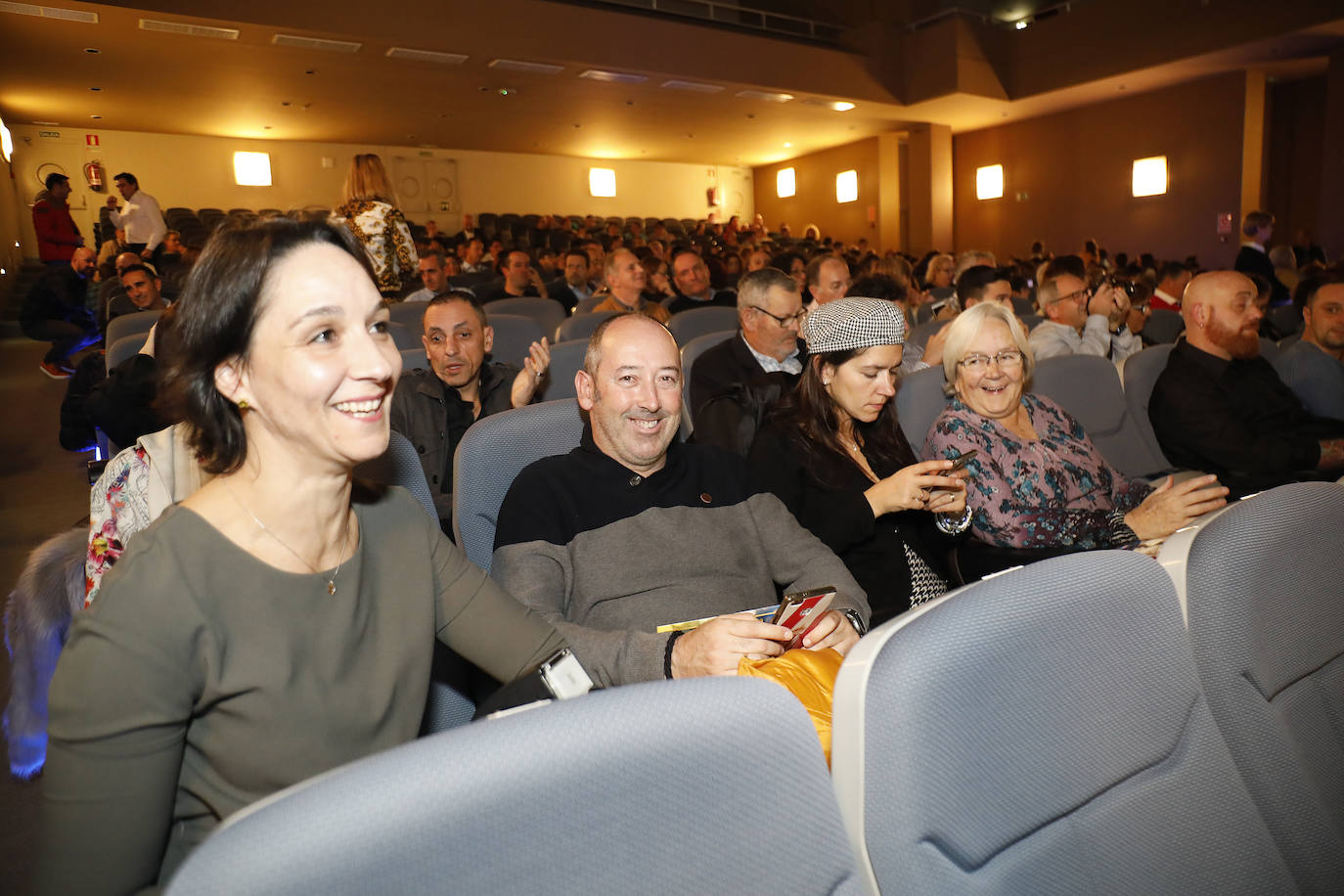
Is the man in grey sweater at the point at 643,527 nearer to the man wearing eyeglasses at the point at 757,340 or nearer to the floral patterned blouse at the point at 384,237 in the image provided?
the man wearing eyeglasses at the point at 757,340

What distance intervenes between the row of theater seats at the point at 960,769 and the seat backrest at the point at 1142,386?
2175mm

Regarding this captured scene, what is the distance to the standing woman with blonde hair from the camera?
13.4 ft

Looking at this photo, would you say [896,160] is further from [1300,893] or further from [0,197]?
[1300,893]

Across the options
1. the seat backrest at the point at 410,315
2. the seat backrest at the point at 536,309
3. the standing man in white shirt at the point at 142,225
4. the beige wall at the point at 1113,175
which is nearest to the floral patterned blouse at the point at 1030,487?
the seat backrest at the point at 410,315

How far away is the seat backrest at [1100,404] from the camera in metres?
2.95

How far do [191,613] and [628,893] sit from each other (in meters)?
0.60

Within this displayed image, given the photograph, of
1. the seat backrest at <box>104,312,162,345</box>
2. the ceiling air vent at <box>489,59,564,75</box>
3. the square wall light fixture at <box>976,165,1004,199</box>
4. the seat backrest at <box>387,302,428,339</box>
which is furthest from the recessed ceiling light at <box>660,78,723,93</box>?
the seat backrest at <box>104,312,162,345</box>

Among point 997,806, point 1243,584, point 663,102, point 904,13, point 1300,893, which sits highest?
point 904,13

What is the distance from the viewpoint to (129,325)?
12.4 ft

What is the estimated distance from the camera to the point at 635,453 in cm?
174

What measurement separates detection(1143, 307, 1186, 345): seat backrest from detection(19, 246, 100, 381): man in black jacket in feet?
25.0

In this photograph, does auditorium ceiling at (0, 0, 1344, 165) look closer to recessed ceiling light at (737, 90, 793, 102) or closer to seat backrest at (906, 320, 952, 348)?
recessed ceiling light at (737, 90, 793, 102)

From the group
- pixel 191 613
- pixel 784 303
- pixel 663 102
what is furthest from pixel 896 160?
pixel 191 613

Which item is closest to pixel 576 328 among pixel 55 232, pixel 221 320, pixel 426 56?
pixel 221 320
